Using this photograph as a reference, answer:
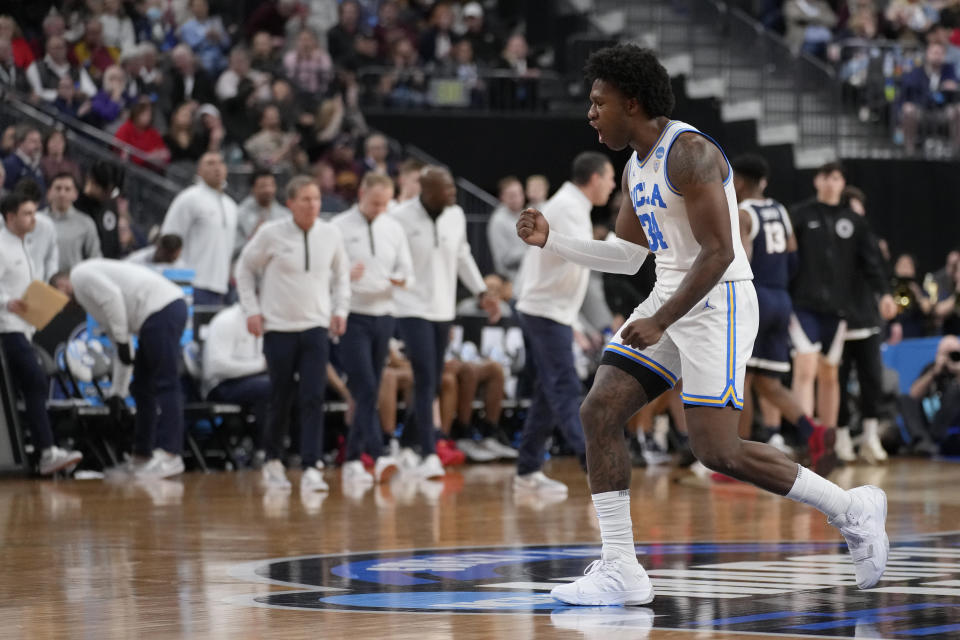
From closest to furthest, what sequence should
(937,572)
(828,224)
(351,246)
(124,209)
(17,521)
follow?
(937,572), (17,521), (351,246), (828,224), (124,209)

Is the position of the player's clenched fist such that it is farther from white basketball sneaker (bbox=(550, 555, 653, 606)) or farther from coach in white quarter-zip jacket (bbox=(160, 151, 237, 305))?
coach in white quarter-zip jacket (bbox=(160, 151, 237, 305))

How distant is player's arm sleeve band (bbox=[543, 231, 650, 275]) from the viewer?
576 cm

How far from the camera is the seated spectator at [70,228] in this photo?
12.6 meters

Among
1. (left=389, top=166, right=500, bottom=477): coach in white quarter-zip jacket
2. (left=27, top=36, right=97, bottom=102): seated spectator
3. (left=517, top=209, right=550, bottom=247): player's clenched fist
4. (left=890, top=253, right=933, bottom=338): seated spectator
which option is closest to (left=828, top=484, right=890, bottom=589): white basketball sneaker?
(left=517, top=209, right=550, bottom=247): player's clenched fist

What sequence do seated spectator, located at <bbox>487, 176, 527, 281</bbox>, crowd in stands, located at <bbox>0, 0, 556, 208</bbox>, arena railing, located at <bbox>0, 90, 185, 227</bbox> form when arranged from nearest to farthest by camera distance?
arena railing, located at <bbox>0, 90, 185, 227</bbox> → seated spectator, located at <bbox>487, 176, 527, 281</bbox> → crowd in stands, located at <bbox>0, 0, 556, 208</bbox>

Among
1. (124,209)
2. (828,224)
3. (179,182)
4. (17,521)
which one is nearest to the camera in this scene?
(17,521)

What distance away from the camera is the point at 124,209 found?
1447cm

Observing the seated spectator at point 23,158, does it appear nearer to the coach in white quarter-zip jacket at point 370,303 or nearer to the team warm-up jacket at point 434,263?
the coach in white quarter-zip jacket at point 370,303

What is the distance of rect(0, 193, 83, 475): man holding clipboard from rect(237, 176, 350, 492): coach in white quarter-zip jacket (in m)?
1.63

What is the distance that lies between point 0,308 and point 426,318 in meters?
2.88

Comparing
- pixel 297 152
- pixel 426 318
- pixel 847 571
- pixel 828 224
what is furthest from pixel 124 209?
pixel 847 571

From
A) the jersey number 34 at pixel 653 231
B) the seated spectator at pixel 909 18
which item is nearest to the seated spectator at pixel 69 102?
the seated spectator at pixel 909 18

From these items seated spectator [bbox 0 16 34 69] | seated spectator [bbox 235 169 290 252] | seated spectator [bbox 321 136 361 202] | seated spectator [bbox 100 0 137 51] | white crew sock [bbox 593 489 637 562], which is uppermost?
seated spectator [bbox 100 0 137 51]

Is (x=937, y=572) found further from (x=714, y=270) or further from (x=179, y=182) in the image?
(x=179, y=182)
